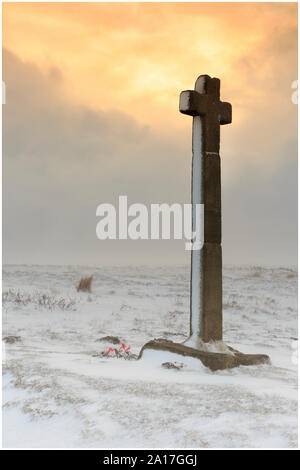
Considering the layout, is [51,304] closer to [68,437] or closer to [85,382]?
[85,382]

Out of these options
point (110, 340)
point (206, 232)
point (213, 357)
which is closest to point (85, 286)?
point (110, 340)

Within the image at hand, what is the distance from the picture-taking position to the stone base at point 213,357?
358 inches

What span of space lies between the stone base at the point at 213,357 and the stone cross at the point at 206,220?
0.38 metres

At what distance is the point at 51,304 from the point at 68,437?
1196 centimetres

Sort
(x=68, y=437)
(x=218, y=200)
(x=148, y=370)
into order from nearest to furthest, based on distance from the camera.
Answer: (x=68, y=437)
(x=148, y=370)
(x=218, y=200)

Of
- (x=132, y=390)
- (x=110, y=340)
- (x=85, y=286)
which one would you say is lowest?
(x=110, y=340)

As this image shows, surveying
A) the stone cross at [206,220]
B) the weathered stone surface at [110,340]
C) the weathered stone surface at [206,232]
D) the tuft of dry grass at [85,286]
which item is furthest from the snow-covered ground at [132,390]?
the tuft of dry grass at [85,286]

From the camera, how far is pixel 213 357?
9.11 metres

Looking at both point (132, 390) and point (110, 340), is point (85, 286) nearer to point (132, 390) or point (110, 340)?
point (110, 340)

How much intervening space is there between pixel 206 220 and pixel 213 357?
91.4 inches

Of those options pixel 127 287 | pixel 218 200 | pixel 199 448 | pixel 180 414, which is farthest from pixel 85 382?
pixel 127 287

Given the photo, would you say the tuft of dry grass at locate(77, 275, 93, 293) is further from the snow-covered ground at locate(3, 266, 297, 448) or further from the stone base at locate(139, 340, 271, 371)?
the stone base at locate(139, 340, 271, 371)

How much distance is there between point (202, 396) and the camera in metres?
7.19

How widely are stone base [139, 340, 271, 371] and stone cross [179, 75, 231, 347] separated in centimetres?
38
